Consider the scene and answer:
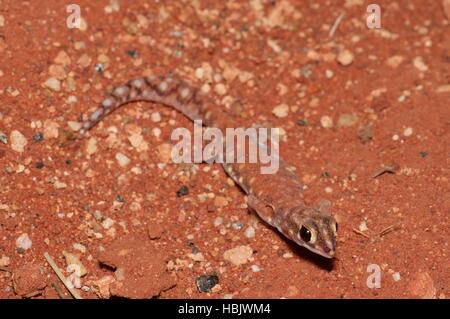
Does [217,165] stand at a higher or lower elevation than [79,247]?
higher

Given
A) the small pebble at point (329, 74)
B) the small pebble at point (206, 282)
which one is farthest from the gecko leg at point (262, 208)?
the small pebble at point (329, 74)

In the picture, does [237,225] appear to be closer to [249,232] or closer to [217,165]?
[249,232]

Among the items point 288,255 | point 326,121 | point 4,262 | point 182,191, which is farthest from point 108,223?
point 326,121

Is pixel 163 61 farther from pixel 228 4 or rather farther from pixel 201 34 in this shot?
pixel 228 4

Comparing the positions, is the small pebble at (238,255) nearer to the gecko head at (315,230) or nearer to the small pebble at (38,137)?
the gecko head at (315,230)

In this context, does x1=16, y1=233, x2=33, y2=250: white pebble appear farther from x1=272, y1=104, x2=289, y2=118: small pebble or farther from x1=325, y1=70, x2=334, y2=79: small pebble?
x1=325, y1=70, x2=334, y2=79: small pebble

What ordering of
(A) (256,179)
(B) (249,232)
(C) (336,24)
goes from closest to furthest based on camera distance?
(B) (249,232)
(A) (256,179)
(C) (336,24)

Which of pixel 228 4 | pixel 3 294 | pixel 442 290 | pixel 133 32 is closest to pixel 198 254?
pixel 3 294
